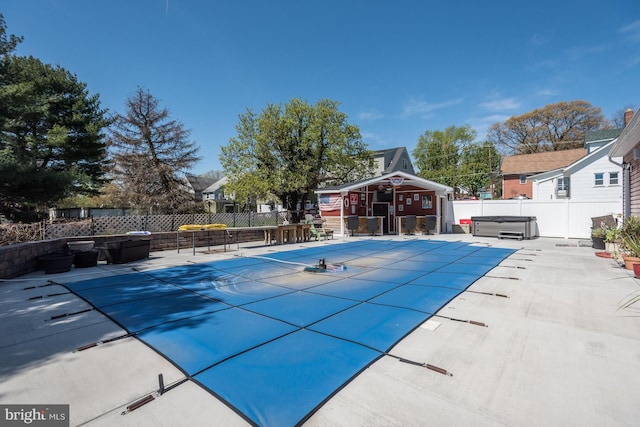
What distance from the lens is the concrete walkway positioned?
200 centimetres

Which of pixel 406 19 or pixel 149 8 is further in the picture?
pixel 406 19

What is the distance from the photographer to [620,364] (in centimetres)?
265

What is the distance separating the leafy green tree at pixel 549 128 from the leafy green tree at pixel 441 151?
3.80 meters

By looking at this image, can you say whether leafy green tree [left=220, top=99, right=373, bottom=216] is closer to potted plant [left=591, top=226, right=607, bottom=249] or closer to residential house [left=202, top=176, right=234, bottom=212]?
residential house [left=202, top=176, right=234, bottom=212]

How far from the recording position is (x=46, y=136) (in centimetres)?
1336

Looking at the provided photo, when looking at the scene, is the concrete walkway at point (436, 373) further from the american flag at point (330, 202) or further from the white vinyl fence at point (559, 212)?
the american flag at point (330, 202)

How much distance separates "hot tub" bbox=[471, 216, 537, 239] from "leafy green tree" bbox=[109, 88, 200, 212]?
17991 millimetres

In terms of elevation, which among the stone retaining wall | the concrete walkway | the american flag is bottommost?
the concrete walkway

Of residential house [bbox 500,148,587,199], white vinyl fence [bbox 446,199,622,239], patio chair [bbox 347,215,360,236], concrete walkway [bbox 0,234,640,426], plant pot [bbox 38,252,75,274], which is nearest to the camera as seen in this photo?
concrete walkway [bbox 0,234,640,426]

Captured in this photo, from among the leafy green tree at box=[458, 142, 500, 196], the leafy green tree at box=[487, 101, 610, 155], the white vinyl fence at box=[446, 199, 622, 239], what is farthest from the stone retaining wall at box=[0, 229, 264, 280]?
the leafy green tree at box=[487, 101, 610, 155]

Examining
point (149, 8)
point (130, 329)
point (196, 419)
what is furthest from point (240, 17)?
point (196, 419)

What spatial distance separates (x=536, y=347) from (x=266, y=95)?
2174 cm

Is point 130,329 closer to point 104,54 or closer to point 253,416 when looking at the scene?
point 253,416

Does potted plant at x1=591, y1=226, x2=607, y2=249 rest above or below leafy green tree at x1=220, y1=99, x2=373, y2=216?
below
